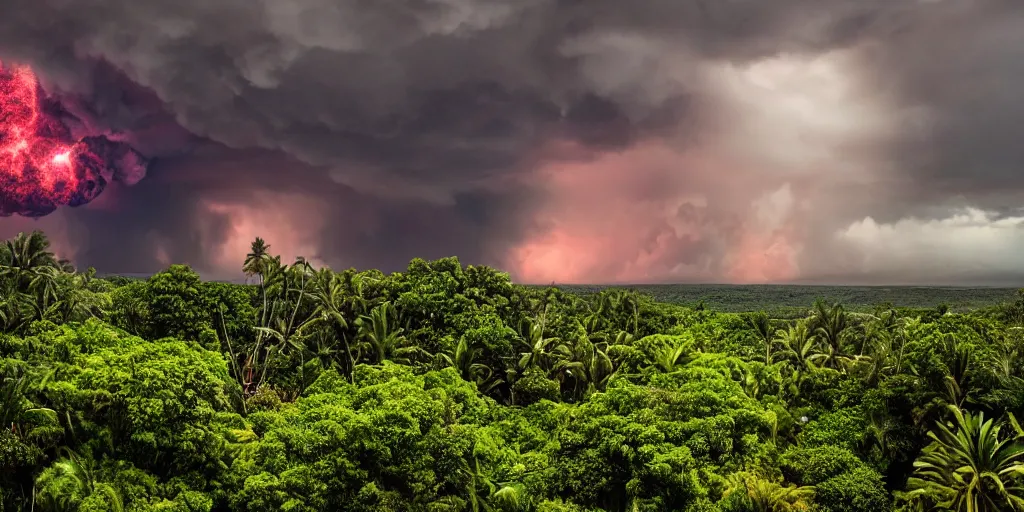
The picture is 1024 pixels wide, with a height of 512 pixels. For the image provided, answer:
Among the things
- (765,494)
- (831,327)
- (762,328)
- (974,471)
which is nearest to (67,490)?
(765,494)

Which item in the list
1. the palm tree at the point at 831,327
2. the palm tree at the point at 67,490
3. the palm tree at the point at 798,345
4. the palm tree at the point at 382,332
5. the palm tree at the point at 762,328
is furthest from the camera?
the palm tree at the point at 831,327

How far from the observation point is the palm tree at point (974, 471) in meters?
24.7

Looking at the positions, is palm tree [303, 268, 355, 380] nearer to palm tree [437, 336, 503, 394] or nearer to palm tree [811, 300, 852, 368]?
palm tree [437, 336, 503, 394]

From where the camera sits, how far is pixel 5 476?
74.3ft

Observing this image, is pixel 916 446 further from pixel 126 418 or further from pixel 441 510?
pixel 126 418

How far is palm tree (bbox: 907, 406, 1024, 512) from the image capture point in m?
24.7

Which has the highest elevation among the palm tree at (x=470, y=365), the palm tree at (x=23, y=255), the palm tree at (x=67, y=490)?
the palm tree at (x=23, y=255)

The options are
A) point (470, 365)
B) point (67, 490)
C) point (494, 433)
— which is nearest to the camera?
point (67, 490)

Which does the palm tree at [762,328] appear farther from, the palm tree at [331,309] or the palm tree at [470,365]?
the palm tree at [331,309]

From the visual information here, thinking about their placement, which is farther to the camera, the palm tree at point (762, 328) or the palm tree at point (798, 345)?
the palm tree at point (762, 328)

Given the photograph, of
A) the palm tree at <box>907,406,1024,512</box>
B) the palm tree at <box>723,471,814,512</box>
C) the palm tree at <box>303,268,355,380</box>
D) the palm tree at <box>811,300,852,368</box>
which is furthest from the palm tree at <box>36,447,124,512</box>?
the palm tree at <box>811,300,852,368</box>

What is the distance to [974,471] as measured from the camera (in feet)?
81.8

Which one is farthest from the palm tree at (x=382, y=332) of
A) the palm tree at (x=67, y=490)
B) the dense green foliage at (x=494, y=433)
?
the palm tree at (x=67, y=490)

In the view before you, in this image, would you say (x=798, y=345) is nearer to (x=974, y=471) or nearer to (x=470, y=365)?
(x=470, y=365)
